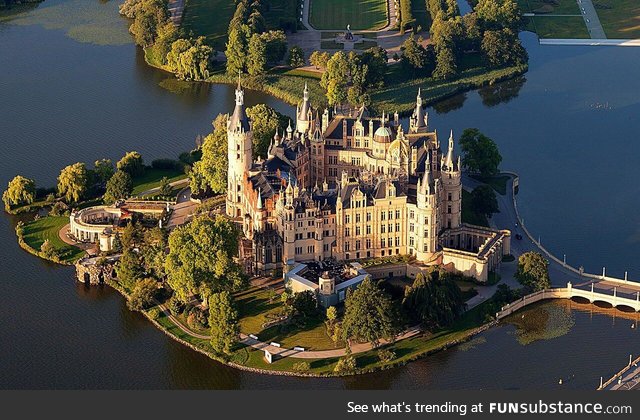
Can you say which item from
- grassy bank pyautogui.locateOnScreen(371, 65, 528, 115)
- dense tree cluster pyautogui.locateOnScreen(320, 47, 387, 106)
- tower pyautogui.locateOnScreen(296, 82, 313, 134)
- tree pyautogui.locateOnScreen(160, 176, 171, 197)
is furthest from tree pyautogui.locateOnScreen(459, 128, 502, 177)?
tree pyautogui.locateOnScreen(160, 176, 171, 197)

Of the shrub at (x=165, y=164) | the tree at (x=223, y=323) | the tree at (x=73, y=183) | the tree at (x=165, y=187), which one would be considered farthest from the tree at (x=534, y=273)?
the tree at (x=73, y=183)

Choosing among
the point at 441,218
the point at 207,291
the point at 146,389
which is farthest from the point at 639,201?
the point at 146,389

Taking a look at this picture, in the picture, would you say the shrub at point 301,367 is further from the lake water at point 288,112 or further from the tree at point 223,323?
the tree at point 223,323

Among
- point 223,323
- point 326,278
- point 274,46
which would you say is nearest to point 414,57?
point 274,46

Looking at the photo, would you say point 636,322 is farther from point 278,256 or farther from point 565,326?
point 278,256

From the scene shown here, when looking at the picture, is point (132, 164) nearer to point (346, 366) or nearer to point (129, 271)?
point (129, 271)

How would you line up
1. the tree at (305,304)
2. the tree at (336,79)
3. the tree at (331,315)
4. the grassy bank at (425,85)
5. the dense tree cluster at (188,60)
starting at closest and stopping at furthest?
the tree at (331,315)
the tree at (305,304)
the tree at (336,79)
the grassy bank at (425,85)
the dense tree cluster at (188,60)
